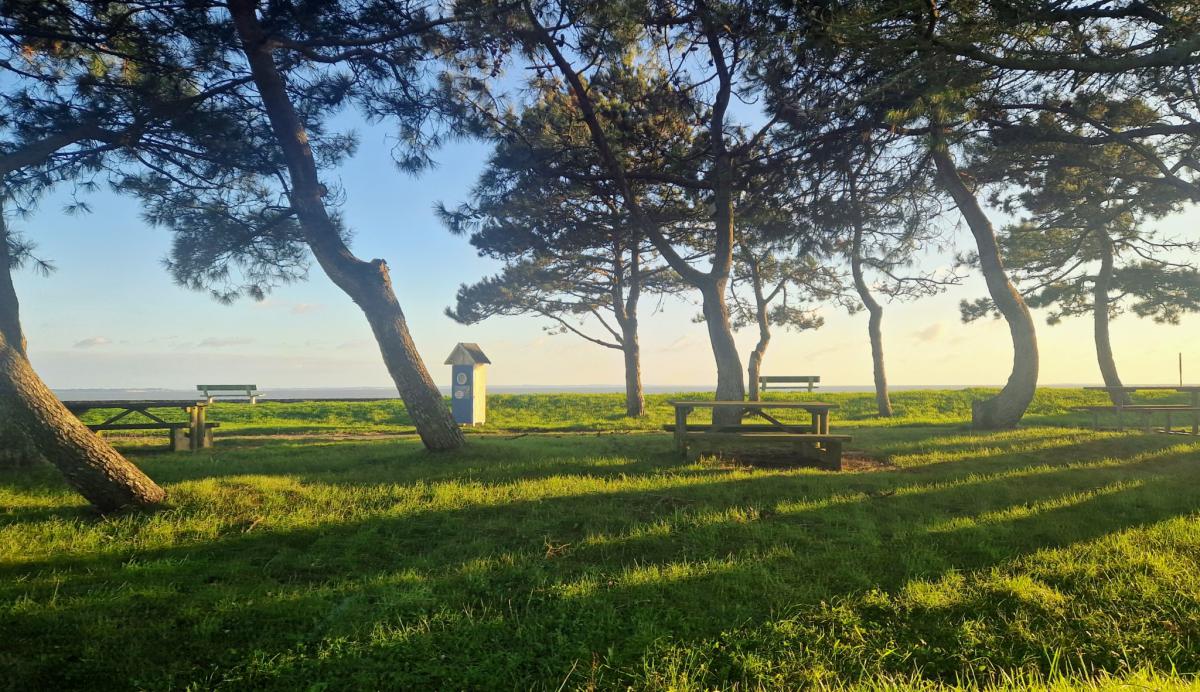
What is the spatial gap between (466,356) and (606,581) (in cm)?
1352

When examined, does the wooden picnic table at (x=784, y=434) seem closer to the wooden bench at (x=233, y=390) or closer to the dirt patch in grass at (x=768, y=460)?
the dirt patch in grass at (x=768, y=460)

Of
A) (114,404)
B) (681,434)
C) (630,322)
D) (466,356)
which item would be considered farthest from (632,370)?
(114,404)

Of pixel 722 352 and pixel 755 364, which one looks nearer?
pixel 722 352

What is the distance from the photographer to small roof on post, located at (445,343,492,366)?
53.9 feet

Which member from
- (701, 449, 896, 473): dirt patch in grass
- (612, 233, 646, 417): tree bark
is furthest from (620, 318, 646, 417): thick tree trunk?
(701, 449, 896, 473): dirt patch in grass

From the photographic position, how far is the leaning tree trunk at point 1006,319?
11.5m

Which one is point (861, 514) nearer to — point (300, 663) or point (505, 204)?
point (300, 663)

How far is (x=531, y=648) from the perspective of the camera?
290 cm

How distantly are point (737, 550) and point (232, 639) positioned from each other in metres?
3.19

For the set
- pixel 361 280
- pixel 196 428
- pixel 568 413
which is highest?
pixel 361 280

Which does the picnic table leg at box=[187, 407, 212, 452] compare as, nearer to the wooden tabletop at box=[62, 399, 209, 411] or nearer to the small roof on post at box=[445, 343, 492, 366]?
the wooden tabletop at box=[62, 399, 209, 411]

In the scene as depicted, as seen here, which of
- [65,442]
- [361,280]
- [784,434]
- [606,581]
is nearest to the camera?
[606,581]

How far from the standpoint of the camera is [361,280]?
8.45 metres

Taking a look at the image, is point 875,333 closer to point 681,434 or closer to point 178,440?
point 681,434
